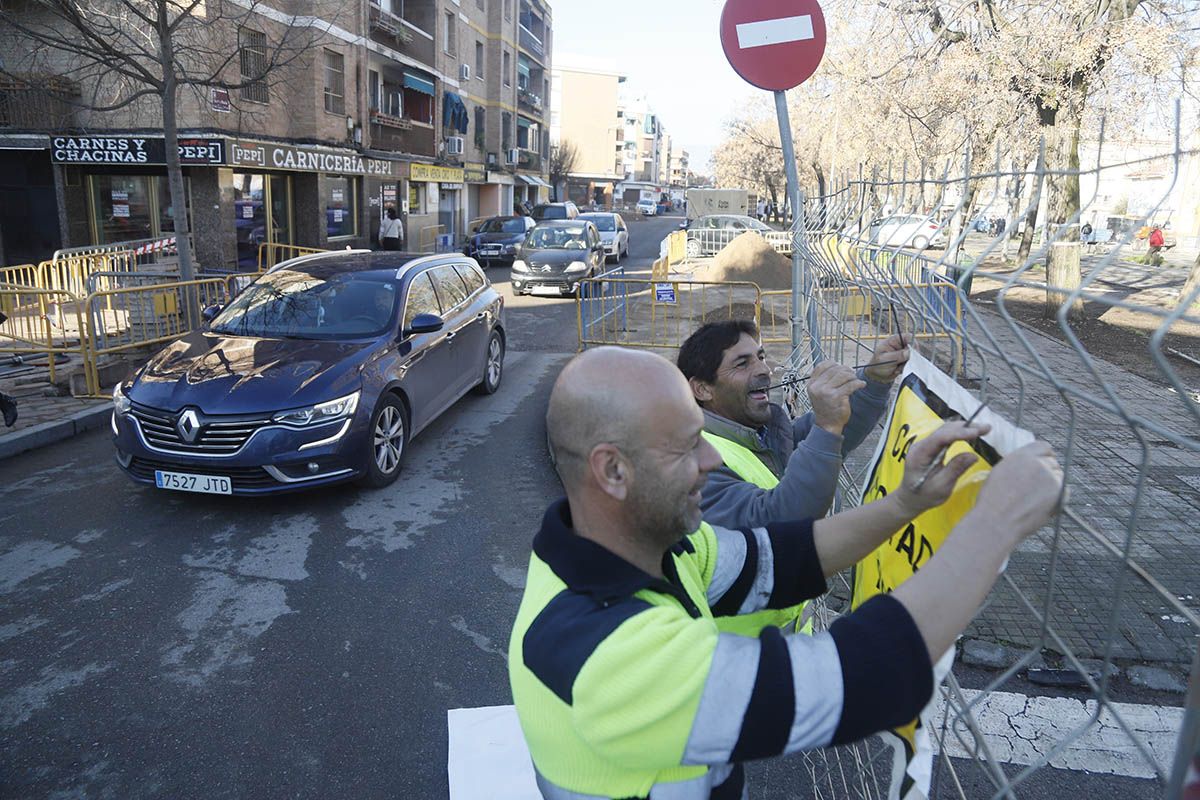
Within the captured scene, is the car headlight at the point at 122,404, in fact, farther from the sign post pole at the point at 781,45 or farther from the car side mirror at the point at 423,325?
the sign post pole at the point at 781,45

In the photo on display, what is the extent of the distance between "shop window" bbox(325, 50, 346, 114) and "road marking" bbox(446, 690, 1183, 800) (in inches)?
929

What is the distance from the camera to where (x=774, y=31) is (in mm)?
3879

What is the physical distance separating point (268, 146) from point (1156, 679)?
2099cm

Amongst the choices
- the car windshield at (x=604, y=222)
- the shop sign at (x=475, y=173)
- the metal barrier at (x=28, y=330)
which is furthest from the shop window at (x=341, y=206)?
the metal barrier at (x=28, y=330)

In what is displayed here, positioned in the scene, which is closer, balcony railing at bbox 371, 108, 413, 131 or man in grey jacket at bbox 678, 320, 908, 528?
man in grey jacket at bbox 678, 320, 908, 528

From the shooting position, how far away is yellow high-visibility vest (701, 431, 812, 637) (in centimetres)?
198

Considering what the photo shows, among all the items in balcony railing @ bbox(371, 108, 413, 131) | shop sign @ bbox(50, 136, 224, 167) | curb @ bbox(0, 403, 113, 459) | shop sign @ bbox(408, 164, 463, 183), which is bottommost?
curb @ bbox(0, 403, 113, 459)

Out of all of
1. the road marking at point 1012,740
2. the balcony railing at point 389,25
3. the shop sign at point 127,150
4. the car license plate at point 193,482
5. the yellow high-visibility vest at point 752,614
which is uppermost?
the balcony railing at point 389,25

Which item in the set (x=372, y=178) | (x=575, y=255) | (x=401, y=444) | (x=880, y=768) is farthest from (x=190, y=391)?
(x=372, y=178)

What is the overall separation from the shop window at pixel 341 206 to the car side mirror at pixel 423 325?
1852 cm

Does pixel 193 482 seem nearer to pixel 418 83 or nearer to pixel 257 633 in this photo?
pixel 257 633

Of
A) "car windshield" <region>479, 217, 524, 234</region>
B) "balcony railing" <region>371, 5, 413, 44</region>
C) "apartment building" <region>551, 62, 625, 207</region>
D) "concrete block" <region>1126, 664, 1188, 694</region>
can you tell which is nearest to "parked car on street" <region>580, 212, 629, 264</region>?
"car windshield" <region>479, 217, 524, 234</region>

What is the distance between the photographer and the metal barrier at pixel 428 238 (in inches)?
1206

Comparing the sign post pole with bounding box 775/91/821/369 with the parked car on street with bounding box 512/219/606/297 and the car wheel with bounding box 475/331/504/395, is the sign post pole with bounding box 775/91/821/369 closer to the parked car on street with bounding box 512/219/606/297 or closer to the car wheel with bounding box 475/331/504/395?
the car wheel with bounding box 475/331/504/395
